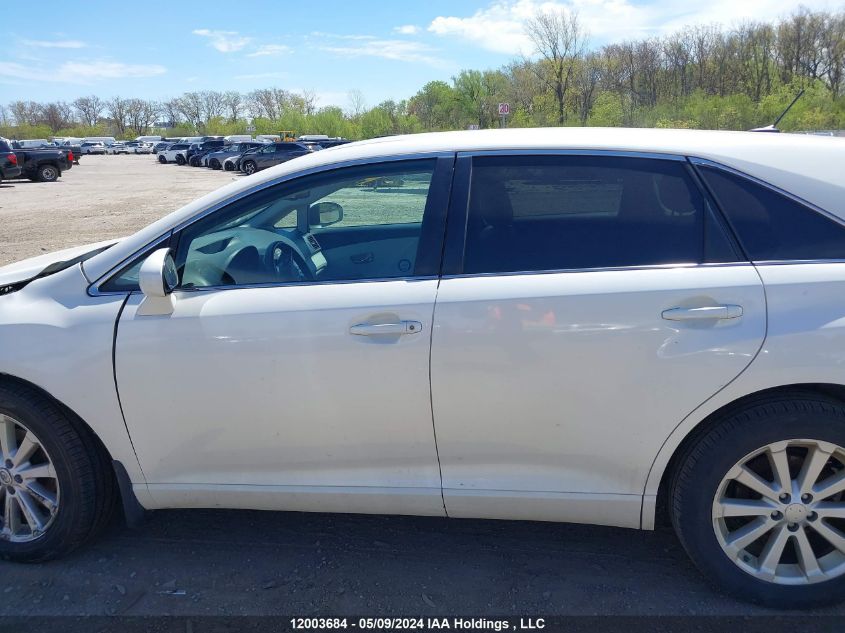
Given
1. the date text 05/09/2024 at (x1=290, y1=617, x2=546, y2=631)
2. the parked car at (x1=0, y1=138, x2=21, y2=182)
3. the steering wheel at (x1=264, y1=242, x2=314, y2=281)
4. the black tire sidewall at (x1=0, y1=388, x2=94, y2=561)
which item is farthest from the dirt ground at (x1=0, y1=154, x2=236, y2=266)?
the date text 05/09/2024 at (x1=290, y1=617, x2=546, y2=631)

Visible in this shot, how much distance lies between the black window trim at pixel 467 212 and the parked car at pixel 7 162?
28.2 metres

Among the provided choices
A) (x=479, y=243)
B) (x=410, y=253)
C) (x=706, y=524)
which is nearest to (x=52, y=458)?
(x=410, y=253)

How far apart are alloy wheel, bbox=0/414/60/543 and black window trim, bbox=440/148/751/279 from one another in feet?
6.01

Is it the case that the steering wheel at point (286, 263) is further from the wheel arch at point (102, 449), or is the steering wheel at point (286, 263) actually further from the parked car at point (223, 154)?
the parked car at point (223, 154)

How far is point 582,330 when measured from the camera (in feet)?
7.47

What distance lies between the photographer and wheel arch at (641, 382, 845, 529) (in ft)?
7.44

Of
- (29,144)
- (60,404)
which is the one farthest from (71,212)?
(29,144)

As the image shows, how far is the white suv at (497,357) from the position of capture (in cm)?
226

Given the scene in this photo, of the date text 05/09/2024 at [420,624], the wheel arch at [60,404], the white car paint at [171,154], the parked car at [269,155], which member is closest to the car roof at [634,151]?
the wheel arch at [60,404]

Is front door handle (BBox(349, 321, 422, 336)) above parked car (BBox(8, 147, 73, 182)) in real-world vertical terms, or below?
below

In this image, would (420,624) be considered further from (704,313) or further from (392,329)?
(704,313)

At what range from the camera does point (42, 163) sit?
28844mm

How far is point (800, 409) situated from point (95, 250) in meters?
3.25

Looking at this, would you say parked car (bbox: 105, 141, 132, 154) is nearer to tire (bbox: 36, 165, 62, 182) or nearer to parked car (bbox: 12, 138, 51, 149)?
parked car (bbox: 12, 138, 51, 149)
